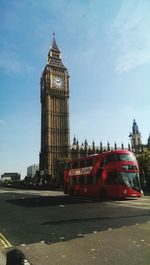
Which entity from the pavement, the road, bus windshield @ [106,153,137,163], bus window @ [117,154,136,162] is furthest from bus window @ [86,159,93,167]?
the pavement

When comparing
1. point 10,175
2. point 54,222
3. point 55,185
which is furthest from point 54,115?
point 54,222

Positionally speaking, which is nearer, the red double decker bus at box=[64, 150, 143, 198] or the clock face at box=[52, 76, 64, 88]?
the red double decker bus at box=[64, 150, 143, 198]

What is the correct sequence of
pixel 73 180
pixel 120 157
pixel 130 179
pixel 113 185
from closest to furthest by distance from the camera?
pixel 130 179 → pixel 113 185 → pixel 120 157 → pixel 73 180

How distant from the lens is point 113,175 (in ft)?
79.7

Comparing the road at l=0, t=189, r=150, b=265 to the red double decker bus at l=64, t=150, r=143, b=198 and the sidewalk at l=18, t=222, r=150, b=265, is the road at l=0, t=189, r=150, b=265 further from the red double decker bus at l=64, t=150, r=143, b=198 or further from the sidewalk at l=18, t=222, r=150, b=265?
the red double decker bus at l=64, t=150, r=143, b=198

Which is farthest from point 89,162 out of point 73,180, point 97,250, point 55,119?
point 55,119

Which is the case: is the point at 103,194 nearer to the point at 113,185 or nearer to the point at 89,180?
the point at 113,185

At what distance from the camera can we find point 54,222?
492 inches

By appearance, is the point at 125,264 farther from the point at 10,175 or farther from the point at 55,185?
the point at 10,175

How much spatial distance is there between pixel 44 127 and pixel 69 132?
10.8 meters

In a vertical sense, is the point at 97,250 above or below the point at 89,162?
below

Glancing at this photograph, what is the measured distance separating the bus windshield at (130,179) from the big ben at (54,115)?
296ft

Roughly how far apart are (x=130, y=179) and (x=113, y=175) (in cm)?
147

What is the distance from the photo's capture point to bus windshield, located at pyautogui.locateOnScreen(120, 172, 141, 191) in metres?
24.0
